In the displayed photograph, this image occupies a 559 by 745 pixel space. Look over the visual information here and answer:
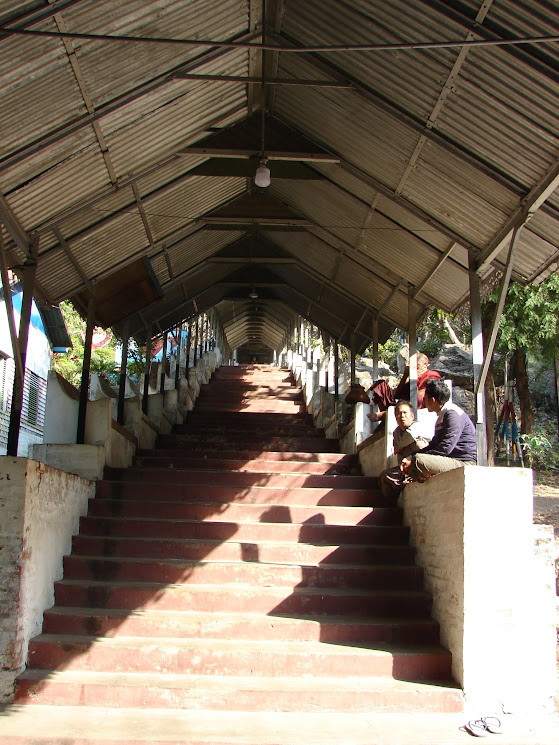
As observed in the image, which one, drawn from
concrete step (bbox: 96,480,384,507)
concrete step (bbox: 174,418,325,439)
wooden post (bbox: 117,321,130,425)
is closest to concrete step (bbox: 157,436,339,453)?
concrete step (bbox: 174,418,325,439)

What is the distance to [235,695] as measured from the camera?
4.86m

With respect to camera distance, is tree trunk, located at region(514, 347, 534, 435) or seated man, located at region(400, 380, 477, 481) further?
tree trunk, located at region(514, 347, 534, 435)

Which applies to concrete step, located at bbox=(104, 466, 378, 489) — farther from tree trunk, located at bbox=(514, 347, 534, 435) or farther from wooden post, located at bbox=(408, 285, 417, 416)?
tree trunk, located at bbox=(514, 347, 534, 435)

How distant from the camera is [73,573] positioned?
6172 mm

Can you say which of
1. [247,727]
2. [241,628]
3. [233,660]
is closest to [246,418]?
[241,628]

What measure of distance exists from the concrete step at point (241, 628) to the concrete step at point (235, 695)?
519mm

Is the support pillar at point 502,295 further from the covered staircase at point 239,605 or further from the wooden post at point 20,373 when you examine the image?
the wooden post at point 20,373

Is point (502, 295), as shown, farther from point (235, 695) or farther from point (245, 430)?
point (245, 430)

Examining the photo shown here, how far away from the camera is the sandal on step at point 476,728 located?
14.8 ft

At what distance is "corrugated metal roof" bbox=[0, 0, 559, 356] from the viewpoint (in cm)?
478

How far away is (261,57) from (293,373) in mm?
12222

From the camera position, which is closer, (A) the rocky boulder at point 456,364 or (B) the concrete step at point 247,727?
(B) the concrete step at point 247,727

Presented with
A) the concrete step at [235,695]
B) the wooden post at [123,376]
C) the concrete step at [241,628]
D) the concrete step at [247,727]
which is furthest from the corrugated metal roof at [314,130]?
the concrete step at [247,727]

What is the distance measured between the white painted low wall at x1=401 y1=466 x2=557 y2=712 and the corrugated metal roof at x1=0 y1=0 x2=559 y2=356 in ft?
7.13
